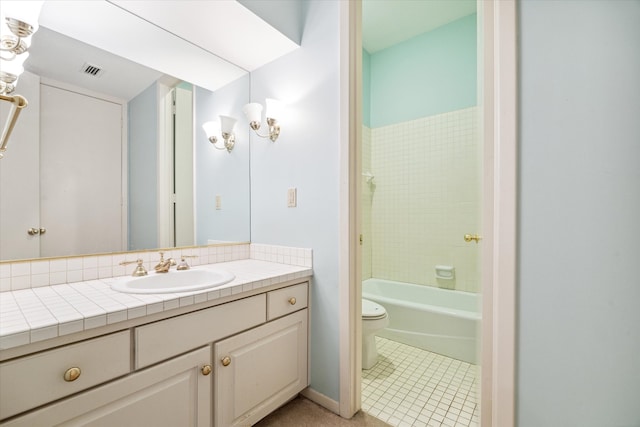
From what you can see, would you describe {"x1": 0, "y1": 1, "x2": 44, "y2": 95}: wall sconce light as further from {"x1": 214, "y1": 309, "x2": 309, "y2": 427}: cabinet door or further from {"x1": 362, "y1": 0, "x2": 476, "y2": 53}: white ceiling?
{"x1": 362, "y1": 0, "x2": 476, "y2": 53}: white ceiling

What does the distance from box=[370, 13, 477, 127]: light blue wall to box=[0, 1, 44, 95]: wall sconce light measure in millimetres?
2641

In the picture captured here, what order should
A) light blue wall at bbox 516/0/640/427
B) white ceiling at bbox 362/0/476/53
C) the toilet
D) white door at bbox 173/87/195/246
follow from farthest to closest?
white ceiling at bbox 362/0/476/53 < the toilet < white door at bbox 173/87/195/246 < light blue wall at bbox 516/0/640/427

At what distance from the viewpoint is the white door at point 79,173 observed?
119 centimetres

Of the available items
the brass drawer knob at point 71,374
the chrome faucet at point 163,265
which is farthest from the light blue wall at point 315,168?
the brass drawer knob at point 71,374

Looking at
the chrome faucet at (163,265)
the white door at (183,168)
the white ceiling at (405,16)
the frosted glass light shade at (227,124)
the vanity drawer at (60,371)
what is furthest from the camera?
the white ceiling at (405,16)

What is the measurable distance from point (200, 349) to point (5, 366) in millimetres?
521

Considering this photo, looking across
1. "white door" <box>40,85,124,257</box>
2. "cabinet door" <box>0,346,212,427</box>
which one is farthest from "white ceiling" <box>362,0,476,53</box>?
"cabinet door" <box>0,346,212,427</box>

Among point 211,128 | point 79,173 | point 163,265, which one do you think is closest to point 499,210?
point 163,265

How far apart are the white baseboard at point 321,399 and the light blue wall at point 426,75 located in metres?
2.50

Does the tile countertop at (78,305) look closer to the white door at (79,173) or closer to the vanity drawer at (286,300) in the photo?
the vanity drawer at (286,300)

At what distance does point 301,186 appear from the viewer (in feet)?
5.31

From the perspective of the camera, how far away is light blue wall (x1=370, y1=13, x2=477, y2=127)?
248 centimetres

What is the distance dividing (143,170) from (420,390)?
2.03 m

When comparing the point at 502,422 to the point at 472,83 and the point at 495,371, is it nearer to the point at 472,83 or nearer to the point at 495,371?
the point at 495,371
